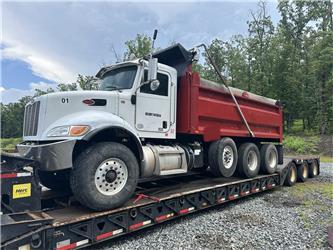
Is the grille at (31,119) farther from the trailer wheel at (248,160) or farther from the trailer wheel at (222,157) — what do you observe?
the trailer wheel at (248,160)

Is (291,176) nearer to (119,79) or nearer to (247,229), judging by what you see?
(247,229)

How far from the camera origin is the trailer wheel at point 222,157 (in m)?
6.66

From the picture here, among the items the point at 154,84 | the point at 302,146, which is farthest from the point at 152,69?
the point at 302,146

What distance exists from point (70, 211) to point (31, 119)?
1725mm

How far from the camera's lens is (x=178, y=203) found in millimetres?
5309

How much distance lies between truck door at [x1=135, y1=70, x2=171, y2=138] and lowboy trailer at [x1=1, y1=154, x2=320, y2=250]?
126 cm

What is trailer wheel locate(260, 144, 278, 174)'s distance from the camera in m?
8.40

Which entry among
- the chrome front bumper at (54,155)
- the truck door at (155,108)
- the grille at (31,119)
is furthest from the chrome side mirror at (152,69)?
the grille at (31,119)

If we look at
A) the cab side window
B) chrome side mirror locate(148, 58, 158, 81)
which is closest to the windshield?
the cab side window

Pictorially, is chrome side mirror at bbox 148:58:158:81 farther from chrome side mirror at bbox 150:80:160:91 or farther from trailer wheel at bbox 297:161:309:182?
trailer wheel at bbox 297:161:309:182

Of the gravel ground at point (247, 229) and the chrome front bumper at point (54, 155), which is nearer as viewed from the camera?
the chrome front bumper at point (54, 155)

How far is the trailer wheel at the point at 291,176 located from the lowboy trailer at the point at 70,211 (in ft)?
11.8

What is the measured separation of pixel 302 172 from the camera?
32.7 ft

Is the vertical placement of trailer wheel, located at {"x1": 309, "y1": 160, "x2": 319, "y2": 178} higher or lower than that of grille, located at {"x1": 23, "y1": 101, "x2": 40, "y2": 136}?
lower
